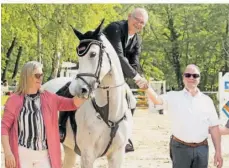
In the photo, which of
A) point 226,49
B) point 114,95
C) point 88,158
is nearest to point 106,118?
point 114,95

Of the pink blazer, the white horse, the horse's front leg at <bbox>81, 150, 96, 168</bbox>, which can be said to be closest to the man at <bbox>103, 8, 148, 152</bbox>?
the white horse

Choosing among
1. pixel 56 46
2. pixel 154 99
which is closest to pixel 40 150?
pixel 154 99

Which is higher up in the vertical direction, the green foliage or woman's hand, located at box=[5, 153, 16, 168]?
the green foliage

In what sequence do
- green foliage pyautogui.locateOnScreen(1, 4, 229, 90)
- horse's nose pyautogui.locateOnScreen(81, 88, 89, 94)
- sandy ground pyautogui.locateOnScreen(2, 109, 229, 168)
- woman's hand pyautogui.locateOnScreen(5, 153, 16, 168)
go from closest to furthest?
1. woman's hand pyautogui.locateOnScreen(5, 153, 16, 168)
2. horse's nose pyautogui.locateOnScreen(81, 88, 89, 94)
3. sandy ground pyautogui.locateOnScreen(2, 109, 229, 168)
4. green foliage pyautogui.locateOnScreen(1, 4, 229, 90)

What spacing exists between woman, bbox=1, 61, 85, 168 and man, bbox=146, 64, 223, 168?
1.10m

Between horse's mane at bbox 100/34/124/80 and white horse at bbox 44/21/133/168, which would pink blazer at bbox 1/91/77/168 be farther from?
horse's mane at bbox 100/34/124/80

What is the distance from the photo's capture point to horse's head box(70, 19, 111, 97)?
4.14m

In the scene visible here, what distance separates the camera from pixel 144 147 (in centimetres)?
960

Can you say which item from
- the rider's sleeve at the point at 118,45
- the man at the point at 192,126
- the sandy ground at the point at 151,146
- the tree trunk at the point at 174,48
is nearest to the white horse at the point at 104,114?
the rider's sleeve at the point at 118,45

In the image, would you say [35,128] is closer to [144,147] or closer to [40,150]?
[40,150]

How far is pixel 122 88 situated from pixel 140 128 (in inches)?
319

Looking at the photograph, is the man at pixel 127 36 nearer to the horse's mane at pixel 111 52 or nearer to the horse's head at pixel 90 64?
the horse's mane at pixel 111 52

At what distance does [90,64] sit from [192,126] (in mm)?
1014

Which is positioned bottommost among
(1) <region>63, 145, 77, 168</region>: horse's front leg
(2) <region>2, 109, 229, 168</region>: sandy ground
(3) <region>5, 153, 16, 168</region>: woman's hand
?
(2) <region>2, 109, 229, 168</region>: sandy ground
